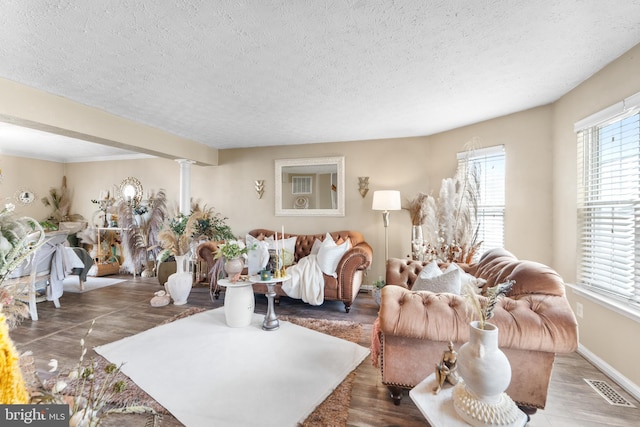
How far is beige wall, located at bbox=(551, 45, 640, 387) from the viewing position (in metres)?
2.05

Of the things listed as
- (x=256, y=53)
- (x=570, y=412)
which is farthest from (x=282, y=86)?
(x=570, y=412)

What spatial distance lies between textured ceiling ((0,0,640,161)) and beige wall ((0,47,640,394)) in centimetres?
29

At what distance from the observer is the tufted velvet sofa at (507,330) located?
58.4 inches

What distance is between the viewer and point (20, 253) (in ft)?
2.27

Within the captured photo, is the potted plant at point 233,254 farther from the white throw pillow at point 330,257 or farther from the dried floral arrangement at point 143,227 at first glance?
the dried floral arrangement at point 143,227

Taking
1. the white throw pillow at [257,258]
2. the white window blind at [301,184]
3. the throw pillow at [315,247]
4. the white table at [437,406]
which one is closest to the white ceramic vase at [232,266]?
the white throw pillow at [257,258]

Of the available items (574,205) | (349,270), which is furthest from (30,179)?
(574,205)

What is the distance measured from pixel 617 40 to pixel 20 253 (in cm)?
338

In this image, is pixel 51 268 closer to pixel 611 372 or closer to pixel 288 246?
pixel 288 246

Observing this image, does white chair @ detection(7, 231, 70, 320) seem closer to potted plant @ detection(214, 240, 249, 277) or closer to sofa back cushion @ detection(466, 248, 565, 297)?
potted plant @ detection(214, 240, 249, 277)

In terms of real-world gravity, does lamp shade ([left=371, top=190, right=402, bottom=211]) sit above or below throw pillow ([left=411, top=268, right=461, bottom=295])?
above

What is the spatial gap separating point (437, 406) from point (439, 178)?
11.8 ft

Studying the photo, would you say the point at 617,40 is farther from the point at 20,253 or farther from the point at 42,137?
the point at 42,137

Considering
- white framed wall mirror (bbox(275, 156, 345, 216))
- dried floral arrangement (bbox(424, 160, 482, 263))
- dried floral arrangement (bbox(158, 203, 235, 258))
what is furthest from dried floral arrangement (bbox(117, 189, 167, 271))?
dried floral arrangement (bbox(424, 160, 482, 263))
